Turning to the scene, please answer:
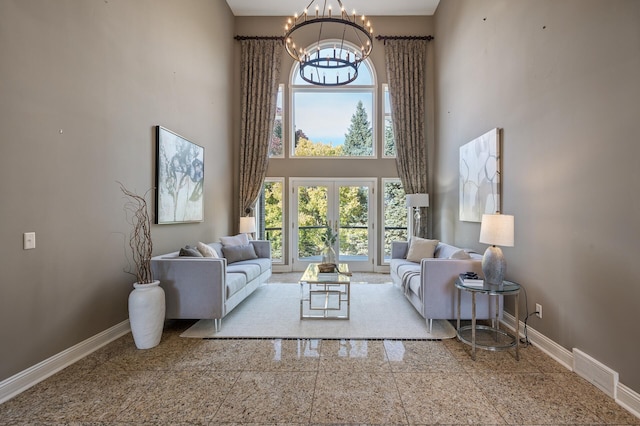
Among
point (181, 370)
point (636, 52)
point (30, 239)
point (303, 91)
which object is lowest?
point (181, 370)

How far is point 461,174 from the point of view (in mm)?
5035

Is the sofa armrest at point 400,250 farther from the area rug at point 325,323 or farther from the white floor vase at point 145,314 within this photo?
the white floor vase at point 145,314

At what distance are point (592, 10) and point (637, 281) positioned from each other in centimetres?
208

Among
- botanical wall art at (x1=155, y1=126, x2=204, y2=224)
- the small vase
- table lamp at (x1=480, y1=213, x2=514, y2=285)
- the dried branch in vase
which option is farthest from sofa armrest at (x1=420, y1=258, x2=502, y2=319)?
botanical wall art at (x1=155, y1=126, x2=204, y2=224)

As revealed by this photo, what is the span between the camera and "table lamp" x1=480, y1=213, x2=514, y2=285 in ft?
9.37

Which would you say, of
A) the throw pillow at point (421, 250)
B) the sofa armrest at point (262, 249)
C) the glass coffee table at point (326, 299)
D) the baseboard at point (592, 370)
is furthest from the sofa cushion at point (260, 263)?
the baseboard at point (592, 370)

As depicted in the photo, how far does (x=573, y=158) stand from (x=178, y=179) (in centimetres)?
458

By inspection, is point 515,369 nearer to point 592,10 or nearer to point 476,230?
point 476,230

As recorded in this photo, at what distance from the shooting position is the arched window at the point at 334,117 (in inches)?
267

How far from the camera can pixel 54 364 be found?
2.54m

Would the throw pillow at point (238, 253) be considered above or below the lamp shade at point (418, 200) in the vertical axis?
below

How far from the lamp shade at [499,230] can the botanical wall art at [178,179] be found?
3.82m

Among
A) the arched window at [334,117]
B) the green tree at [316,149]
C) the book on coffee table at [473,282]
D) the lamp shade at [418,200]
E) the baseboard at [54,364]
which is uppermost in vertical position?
the arched window at [334,117]

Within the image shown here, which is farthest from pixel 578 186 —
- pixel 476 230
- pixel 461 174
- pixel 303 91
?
pixel 303 91
